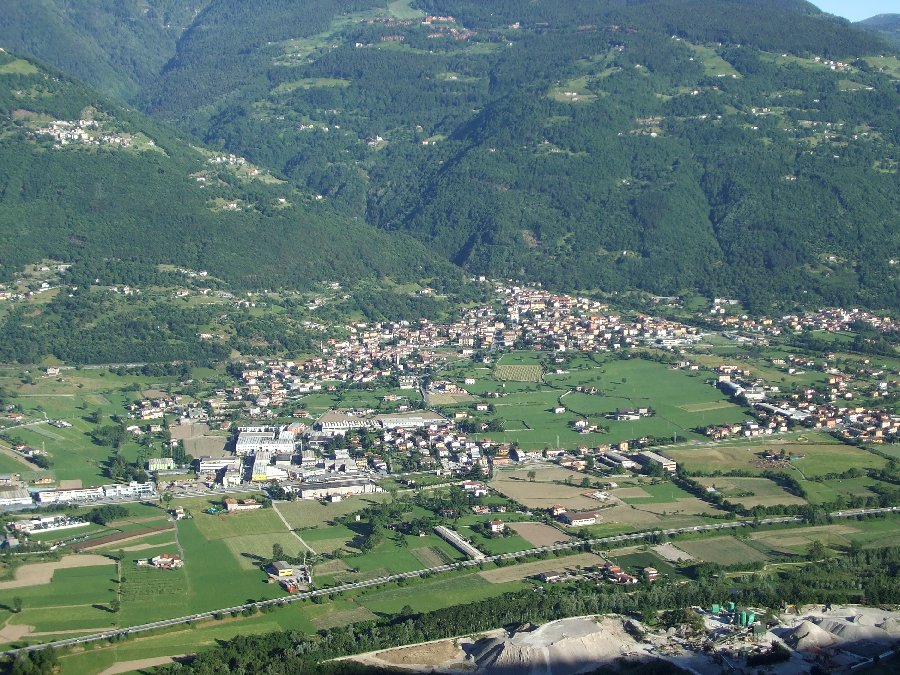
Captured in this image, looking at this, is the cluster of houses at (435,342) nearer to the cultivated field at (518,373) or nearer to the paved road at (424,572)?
the cultivated field at (518,373)

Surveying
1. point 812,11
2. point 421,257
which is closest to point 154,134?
point 421,257

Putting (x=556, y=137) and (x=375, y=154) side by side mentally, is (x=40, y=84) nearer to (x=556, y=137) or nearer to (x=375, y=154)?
(x=375, y=154)

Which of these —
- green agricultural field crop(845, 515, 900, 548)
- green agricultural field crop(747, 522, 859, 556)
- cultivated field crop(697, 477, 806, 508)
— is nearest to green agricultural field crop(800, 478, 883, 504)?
cultivated field crop(697, 477, 806, 508)

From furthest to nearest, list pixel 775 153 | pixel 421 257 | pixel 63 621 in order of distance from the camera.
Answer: pixel 775 153 < pixel 421 257 < pixel 63 621

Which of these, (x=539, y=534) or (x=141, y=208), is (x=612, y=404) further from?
(x=141, y=208)

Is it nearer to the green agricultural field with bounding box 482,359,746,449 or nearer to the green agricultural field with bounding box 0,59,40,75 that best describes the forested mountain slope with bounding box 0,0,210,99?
the green agricultural field with bounding box 0,59,40,75

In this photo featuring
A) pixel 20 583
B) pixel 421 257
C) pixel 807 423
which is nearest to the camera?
pixel 20 583

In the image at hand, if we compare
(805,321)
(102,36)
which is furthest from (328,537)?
(102,36)
